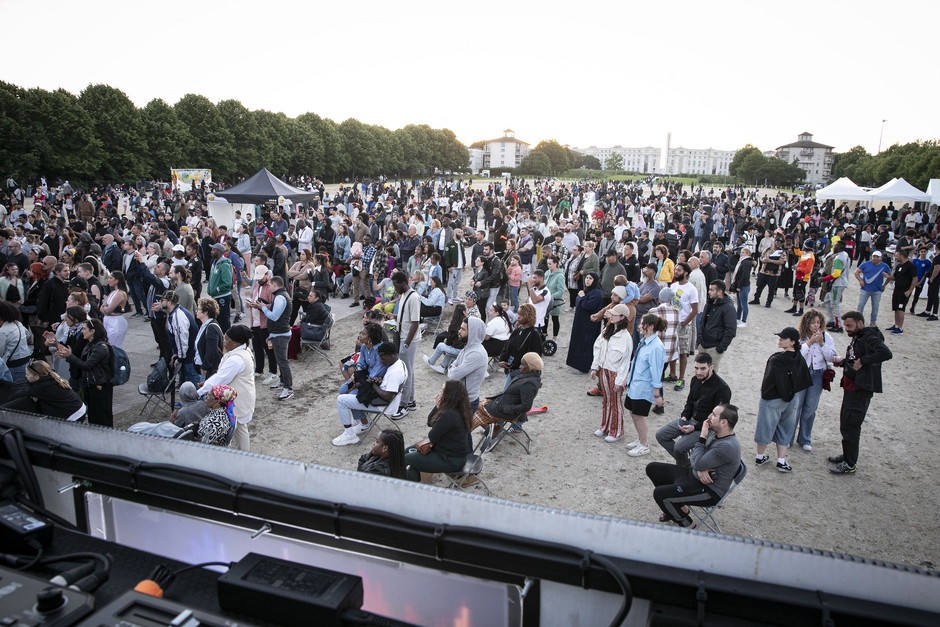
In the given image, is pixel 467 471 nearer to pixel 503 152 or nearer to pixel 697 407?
pixel 697 407

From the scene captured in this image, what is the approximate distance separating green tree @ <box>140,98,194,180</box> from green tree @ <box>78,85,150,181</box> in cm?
94

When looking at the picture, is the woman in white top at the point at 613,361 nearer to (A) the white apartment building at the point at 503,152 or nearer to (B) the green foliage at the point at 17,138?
(B) the green foliage at the point at 17,138

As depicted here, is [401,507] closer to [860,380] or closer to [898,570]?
[898,570]

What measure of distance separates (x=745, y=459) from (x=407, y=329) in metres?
4.38

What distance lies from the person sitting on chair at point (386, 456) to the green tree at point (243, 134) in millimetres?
55910

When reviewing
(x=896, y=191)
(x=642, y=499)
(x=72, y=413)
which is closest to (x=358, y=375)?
(x=72, y=413)

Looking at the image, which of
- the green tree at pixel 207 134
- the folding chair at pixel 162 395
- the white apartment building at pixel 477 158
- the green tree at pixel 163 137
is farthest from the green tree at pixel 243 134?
the white apartment building at pixel 477 158

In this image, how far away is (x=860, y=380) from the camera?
5.91 meters

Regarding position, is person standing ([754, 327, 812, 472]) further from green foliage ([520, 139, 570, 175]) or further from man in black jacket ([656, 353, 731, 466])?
green foliage ([520, 139, 570, 175])

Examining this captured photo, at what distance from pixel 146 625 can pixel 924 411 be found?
9.57 meters

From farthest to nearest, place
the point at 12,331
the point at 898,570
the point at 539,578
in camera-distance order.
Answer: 1. the point at 12,331
2. the point at 539,578
3. the point at 898,570

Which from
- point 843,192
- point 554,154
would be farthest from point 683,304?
point 554,154

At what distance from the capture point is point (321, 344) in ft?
32.7

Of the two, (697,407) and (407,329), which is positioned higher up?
(407,329)
